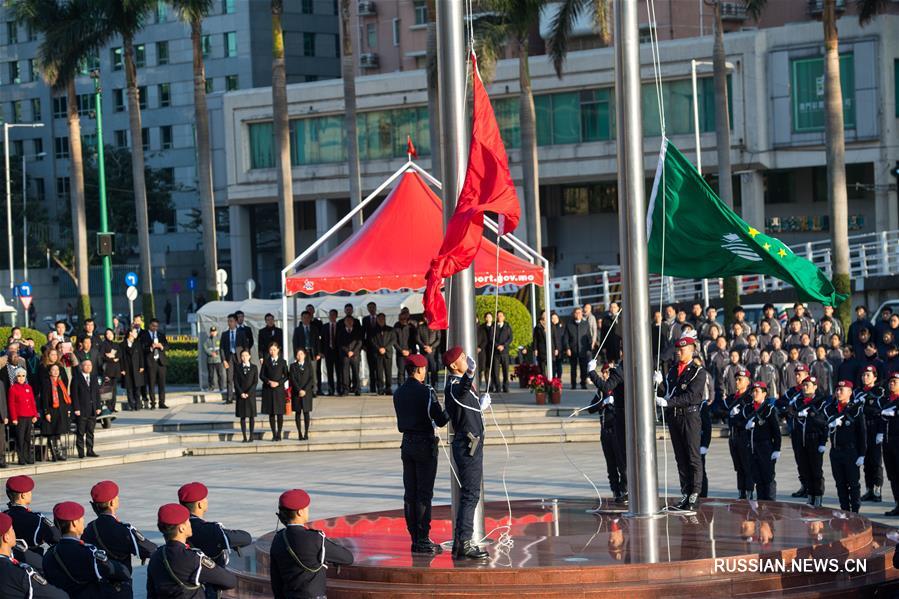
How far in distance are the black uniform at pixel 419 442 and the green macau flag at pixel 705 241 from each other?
352cm

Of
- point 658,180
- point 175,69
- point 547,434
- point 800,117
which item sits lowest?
point 547,434

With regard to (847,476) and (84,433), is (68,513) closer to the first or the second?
(847,476)

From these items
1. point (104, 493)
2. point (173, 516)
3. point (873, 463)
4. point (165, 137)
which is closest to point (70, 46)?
point (873, 463)

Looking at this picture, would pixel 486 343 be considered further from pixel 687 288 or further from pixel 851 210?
pixel 851 210

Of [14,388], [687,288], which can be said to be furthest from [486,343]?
[687,288]

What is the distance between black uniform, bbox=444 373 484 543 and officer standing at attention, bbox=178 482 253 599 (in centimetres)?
221

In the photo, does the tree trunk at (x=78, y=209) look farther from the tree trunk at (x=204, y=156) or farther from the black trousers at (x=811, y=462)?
the black trousers at (x=811, y=462)

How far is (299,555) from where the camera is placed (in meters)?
9.77

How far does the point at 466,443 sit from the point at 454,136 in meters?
2.76

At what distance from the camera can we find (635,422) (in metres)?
14.0

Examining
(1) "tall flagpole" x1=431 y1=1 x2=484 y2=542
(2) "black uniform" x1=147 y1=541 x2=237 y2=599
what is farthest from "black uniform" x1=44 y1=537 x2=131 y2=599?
(1) "tall flagpole" x1=431 y1=1 x2=484 y2=542

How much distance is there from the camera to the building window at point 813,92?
49656 mm

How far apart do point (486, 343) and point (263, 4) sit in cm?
5715

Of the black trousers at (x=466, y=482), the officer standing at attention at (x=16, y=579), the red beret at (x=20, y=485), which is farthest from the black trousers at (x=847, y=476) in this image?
the officer standing at attention at (x=16, y=579)
